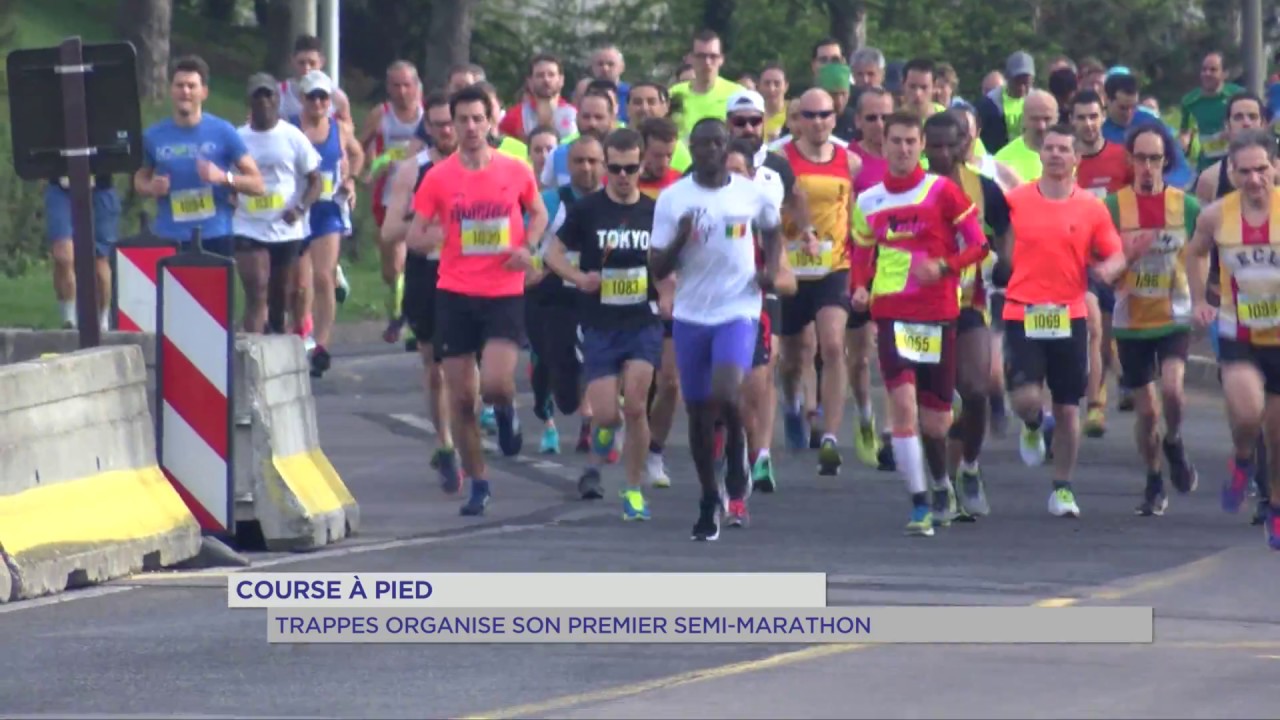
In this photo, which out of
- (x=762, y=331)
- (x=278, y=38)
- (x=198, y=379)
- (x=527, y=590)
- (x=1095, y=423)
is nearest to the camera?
(x=527, y=590)

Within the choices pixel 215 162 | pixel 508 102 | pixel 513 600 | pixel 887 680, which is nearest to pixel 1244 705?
pixel 887 680

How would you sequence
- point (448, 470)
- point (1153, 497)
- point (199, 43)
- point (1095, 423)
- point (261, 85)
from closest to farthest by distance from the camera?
point (1153, 497) → point (448, 470) → point (1095, 423) → point (261, 85) → point (199, 43)

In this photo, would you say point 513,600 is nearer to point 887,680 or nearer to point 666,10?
point 887,680

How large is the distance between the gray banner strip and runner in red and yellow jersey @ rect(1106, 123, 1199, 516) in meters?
4.36

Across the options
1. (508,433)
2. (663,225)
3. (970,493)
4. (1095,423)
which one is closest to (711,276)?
(663,225)

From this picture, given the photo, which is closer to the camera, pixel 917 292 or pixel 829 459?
pixel 917 292

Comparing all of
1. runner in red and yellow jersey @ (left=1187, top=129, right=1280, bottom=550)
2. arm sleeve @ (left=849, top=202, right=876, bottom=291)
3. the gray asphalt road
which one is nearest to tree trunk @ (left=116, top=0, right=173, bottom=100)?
the gray asphalt road

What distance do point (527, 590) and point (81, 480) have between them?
207cm

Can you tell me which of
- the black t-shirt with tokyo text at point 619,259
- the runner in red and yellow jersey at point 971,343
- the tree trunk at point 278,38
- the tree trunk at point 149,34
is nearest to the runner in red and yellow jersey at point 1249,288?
the runner in red and yellow jersey at point 971,343

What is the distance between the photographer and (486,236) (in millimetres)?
14797

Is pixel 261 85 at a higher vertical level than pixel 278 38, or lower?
higher

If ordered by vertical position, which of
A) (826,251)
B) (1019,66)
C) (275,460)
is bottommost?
(275,460)

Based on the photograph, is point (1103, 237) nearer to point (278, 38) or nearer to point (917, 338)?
point (917, 338)

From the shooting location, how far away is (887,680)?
9.59 meters
